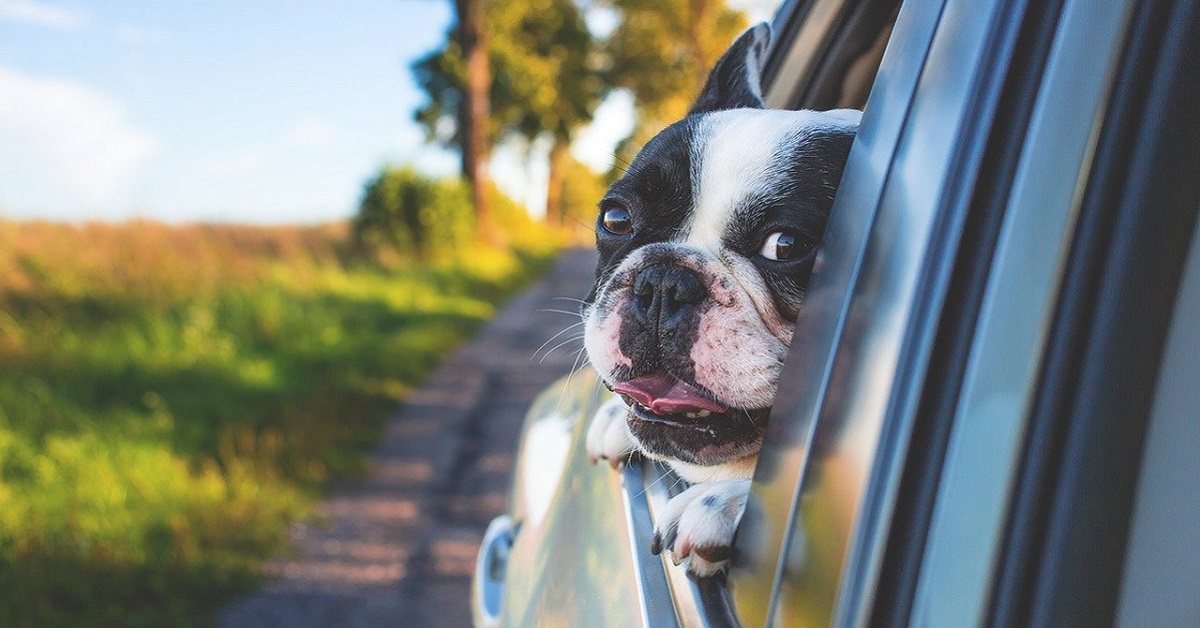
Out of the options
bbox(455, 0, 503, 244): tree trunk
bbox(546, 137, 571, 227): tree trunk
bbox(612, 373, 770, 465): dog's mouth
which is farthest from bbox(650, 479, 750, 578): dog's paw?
bbox(546, 137, 571, 227): tree trunk

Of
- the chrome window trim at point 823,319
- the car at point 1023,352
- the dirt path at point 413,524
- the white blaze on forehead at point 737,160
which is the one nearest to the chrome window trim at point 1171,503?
the car at point 1023,352

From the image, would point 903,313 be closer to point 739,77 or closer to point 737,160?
A: point 737,160

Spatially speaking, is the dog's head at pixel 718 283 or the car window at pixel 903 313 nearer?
the car window at pixel 903 313

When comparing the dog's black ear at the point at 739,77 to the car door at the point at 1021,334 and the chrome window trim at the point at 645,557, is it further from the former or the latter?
the car door at the point at 1021,334

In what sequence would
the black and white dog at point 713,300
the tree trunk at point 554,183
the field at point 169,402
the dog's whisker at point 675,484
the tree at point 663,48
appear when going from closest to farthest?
the black and white dog at point 713,300
the dog's whisker at point 675,484
the field at point 169,402
the tree at point 663,48
the tree trunk at point 554,183

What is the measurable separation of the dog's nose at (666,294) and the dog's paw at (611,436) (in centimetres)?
27

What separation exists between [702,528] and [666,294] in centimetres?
39

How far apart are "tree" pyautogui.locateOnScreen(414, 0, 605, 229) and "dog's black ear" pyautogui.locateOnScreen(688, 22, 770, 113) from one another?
16131 mm

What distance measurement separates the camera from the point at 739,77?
2.06m

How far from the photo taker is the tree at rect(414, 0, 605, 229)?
762 inches

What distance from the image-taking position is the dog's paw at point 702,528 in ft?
3.85

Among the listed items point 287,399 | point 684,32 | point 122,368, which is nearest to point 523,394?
point 287,399

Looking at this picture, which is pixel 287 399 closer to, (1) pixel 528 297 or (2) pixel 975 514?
(2) pixel 975 514

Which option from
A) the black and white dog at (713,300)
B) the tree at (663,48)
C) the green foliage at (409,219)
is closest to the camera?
the black and white dog at (713,300)
